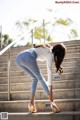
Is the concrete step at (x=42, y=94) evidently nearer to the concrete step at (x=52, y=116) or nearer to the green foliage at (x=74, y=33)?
the concrete step at (x=52, y=116)

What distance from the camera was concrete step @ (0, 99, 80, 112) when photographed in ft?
16.1

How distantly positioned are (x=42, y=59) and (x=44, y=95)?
102cm

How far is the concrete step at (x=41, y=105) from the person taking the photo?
4906 mm

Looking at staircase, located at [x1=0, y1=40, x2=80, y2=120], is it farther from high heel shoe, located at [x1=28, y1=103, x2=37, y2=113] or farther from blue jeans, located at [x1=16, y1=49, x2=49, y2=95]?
blue jeans, located at [x1=16, y1=49, x2=49, y2=95]

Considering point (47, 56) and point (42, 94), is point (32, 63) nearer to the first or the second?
point (47, 56)

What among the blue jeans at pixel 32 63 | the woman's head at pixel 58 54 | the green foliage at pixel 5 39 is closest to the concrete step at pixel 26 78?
the blue jeans at pixel 32 63

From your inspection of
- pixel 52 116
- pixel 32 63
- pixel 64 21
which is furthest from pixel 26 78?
pixel 64 21

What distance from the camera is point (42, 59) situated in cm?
472

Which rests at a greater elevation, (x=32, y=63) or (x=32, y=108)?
(x=32, y=63)

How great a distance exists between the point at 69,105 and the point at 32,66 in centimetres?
86

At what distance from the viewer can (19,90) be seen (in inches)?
241

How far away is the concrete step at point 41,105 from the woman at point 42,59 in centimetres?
28

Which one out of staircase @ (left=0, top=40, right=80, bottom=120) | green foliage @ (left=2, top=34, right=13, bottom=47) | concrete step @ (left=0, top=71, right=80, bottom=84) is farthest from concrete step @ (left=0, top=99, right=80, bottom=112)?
green foliage @ (left=2, top=34, right=13, bottom=47)

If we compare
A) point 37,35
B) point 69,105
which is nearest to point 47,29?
point 37,35
